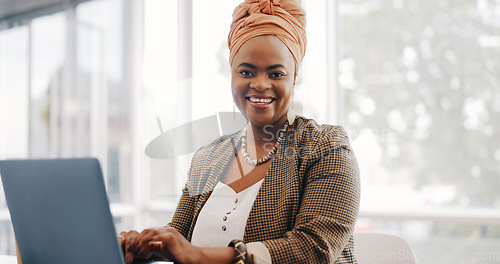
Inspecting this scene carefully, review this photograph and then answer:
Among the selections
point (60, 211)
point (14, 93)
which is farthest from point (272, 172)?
point (14, 93)

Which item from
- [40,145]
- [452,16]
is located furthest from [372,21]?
[40,145]

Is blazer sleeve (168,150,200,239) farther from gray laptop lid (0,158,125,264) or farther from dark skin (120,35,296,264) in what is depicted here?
gray laptop lid (0,158,125,264)

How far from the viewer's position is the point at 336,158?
1117 millimetres

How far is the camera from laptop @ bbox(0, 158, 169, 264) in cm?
69

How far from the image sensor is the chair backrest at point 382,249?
1.36 m

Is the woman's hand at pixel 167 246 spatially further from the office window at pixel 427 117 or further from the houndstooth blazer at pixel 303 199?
the office window at pixel 427 117

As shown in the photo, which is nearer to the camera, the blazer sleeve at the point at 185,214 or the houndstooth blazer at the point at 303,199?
the houndstooth blazer at the point at 303,199

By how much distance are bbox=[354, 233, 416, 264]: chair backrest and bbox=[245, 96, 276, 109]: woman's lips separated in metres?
0.58

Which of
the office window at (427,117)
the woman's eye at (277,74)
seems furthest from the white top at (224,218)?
the office window at (427,117)

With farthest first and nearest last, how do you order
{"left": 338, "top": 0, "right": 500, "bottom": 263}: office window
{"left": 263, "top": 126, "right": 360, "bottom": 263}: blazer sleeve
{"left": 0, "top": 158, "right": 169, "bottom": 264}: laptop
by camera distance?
{"left": 338, "top": 0, "right": 500, "bottom": 263}: office window
{"left": 263, "top": 126, "right": 360, "bottom": 263}: blazer sleeve
{"left": 0, "top": 158, "right": 169, "bottom": 264}: laptop

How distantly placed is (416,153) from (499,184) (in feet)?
1.48

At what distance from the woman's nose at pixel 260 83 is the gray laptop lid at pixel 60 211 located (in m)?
0.63

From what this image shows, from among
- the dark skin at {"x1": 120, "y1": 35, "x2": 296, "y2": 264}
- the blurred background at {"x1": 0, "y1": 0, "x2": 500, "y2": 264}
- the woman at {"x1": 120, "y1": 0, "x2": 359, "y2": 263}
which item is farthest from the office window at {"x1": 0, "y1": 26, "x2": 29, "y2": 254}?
the dark skin at {"x1": 120, "y1": 35, "x2": 296, "y2": 264}

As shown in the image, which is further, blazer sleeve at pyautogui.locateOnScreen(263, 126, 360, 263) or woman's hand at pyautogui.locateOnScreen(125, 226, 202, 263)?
blazer sleeve at pyautogui.locateOnScreen(263, 126, 360, 263)
